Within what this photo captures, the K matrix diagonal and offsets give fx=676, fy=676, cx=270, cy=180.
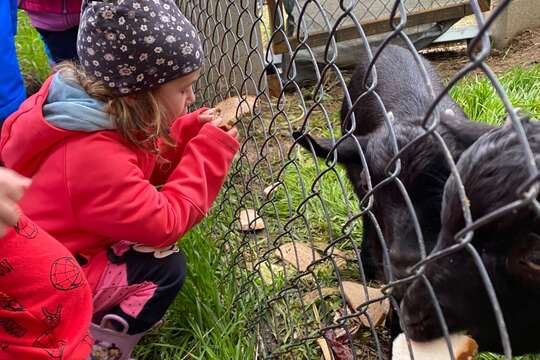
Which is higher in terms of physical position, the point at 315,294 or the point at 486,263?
the point at 486,263

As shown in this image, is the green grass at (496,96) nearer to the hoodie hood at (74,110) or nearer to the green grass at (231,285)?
the green grass at (231,285)

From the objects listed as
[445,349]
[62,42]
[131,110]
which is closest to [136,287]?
[131,110]

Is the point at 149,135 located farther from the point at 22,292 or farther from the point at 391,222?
→ the point at 391,222

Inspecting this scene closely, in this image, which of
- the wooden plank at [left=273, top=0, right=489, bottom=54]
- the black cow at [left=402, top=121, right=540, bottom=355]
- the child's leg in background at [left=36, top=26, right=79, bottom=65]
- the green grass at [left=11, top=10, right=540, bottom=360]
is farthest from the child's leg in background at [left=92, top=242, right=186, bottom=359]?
the wooden plank at [left=273, top=0, right=489, bottom=54]

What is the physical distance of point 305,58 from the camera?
6684mm

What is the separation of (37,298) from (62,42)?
265cm

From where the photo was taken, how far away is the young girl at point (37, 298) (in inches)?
82.1

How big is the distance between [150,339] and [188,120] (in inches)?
42.2

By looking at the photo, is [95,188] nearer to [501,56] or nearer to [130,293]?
[130,293]

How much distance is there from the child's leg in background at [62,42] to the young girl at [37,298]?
7.97 feet

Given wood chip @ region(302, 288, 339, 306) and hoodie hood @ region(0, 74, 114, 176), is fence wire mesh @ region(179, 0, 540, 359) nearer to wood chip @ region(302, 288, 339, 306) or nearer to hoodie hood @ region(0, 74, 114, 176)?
wood chip @ region(302, 288, 339, 306)

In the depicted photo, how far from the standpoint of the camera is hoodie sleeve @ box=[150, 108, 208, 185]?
3061 mm

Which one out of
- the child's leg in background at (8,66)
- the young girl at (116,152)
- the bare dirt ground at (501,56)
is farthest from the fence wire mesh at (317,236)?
the bare dirt ground at (501,56)

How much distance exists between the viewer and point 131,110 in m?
2.56
